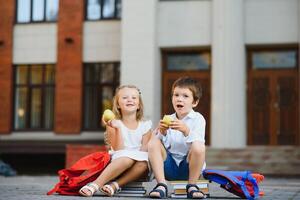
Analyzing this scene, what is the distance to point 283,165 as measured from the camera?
664 inches

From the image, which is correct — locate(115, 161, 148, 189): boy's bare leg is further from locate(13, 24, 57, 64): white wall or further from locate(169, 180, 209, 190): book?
locate(13, 24, 57, 64): white wall

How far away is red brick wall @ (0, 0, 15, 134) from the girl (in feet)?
55.1

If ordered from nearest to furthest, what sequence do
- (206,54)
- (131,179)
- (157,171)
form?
1. (157,171)
2. (131,179)
3. (206,54)

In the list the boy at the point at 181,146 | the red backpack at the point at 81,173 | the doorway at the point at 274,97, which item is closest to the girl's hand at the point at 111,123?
the red backpack at the point at 81,173

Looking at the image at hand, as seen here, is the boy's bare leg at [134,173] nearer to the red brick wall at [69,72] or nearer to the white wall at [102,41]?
the white wall at [102,41]

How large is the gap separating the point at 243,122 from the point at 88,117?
5.78m

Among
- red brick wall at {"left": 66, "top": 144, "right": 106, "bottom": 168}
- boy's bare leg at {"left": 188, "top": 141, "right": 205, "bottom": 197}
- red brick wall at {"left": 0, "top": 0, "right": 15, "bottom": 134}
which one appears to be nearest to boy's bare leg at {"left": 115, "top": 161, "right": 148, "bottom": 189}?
boy's bare leg at {"left": 188, "top": 141, "right": 205, "bottom": 197}

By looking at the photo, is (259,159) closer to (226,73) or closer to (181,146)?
(226,73)

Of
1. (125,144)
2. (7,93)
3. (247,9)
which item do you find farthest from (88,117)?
(125,144)

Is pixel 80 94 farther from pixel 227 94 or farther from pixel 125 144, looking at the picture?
pixel 125 144

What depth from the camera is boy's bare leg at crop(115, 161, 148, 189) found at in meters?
6.62

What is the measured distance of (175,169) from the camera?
6.70 metres

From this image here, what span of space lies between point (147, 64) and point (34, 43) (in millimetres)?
4911

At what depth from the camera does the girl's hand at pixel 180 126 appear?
6.22 m
